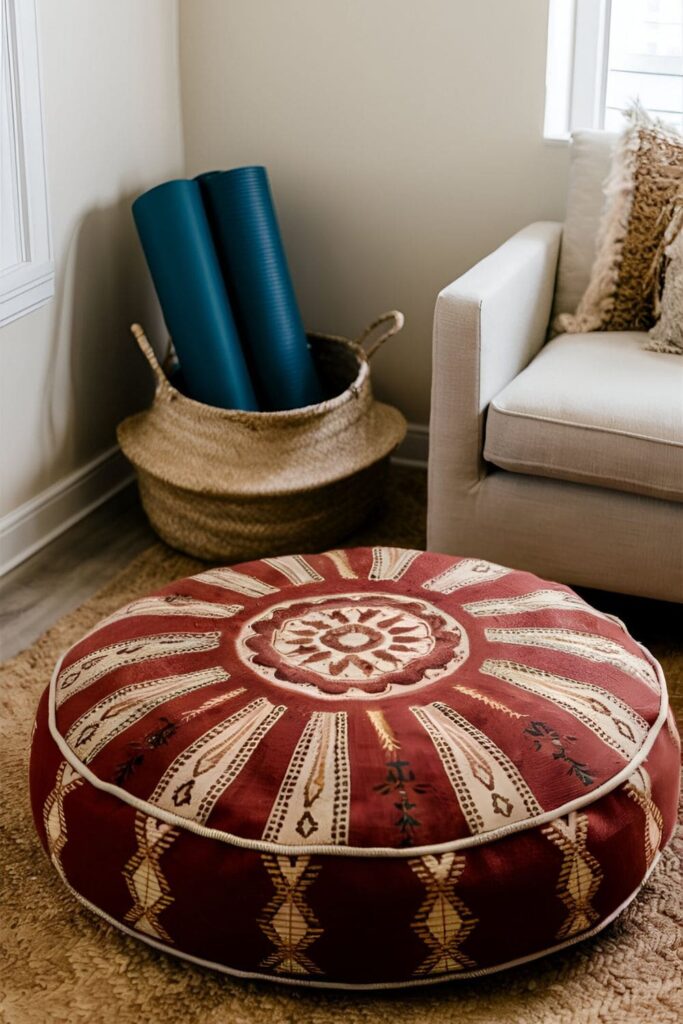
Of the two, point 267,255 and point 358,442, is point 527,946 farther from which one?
point 267,255

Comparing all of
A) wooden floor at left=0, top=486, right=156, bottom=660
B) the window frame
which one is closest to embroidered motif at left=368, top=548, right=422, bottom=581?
wooden floor at left=0, top=486, right=156, bottom=660

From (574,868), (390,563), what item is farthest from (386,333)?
(574,868)

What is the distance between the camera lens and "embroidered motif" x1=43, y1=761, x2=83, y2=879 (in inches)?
59.6

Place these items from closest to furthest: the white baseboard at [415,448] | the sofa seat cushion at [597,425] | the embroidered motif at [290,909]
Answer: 1. the embroidered motif at [290,909]
2. the sofa seat cushion at [597,425]
3. the white baseboard at [415,448]

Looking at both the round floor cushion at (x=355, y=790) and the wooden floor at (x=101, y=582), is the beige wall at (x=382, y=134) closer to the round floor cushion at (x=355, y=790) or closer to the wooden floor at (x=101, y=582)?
the wooden floor at (x=101, y=582)

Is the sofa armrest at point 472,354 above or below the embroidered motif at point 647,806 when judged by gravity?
above

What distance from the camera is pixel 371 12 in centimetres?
279

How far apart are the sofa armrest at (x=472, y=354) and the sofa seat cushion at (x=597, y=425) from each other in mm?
44

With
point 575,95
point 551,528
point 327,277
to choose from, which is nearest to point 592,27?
point 575,95

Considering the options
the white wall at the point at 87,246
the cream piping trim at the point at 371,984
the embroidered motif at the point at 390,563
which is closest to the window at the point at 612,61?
the white wall at the point at 87,246

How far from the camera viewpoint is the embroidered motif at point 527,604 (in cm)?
176

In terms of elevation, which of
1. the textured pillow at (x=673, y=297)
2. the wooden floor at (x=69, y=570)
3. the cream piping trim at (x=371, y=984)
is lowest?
the wooden floor at (x=69, y=570)

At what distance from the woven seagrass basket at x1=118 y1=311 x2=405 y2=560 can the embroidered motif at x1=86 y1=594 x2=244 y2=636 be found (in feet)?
2.22

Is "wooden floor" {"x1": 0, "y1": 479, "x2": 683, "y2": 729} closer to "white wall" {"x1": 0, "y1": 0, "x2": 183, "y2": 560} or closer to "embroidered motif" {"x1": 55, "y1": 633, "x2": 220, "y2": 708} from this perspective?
"white wall" {"x1": 0, "y1": 0, "x2": 183, "y2": 560}
